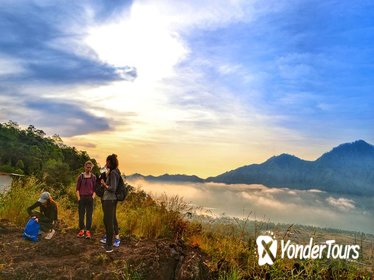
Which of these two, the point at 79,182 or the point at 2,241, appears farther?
the point at 79,182

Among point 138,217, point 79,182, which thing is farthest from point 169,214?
point 79,182

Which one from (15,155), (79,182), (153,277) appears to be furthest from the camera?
(15,155)

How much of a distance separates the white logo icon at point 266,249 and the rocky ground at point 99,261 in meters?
1.01

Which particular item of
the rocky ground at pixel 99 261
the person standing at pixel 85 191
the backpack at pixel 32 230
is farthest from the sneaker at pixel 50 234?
the person standing at pixel 85 191

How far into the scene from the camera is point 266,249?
862 cm

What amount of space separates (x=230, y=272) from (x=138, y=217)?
15.1ft

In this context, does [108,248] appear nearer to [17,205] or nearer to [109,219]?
[109,219]

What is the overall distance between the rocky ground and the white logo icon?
1006mm

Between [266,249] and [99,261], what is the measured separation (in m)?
3.17

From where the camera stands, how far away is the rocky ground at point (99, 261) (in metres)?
7.99

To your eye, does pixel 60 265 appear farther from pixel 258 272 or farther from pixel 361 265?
pixel 361 265

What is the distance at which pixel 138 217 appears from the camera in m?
12.1

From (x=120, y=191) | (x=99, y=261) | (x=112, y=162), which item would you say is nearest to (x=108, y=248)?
(x=99, y=261)

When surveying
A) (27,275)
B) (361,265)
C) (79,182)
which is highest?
(79,182)
